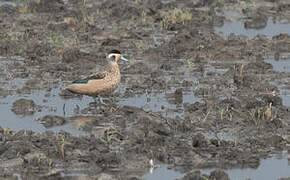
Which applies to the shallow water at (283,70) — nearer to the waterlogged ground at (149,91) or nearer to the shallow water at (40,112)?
the waterlogged ground at (149,91)

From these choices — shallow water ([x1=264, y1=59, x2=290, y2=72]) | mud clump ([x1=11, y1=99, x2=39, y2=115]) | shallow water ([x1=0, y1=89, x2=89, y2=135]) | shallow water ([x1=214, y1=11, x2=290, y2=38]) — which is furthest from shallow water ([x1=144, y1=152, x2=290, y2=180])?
shallow water ([x1=214, y1=11, x2=290, y2=38])

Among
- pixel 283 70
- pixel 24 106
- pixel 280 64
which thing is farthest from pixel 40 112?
pixel 280 64

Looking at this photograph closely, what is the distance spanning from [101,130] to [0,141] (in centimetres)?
177

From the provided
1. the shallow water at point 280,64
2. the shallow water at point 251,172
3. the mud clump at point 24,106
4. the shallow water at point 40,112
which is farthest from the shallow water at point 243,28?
the shallow water at point 251,172

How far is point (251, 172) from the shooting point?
11.5 metres

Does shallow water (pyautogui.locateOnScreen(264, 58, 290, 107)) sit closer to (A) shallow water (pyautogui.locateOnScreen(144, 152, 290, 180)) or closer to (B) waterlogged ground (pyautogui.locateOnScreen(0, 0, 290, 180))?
(B) waterlogged ground (pyautogui.locateOnScreen(0, 0, 290, 180))

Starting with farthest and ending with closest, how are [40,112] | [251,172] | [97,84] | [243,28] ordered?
[243,28]
[97,84]
[40,112]
[251,172]

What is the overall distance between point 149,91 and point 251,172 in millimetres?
5297

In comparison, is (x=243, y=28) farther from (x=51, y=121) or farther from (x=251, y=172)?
(x=251, y=172)

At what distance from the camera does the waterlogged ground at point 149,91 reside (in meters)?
11.8

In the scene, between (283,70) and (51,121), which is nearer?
(51,121)

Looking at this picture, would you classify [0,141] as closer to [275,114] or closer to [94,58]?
[275,114]

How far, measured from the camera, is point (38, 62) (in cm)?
1884

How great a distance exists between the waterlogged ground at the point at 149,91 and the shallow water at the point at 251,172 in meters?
0.02
